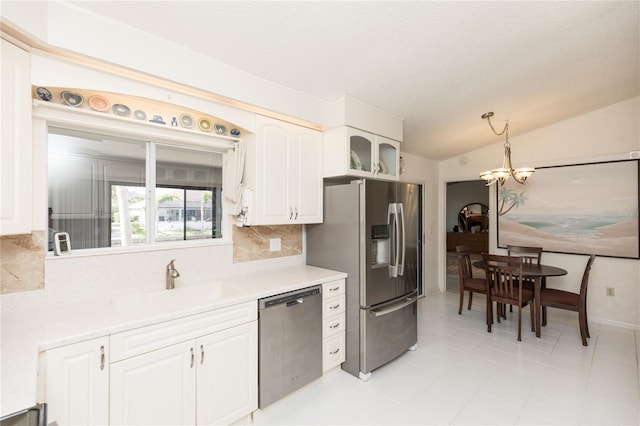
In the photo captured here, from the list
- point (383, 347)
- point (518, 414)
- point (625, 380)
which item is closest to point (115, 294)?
point (383, 347)

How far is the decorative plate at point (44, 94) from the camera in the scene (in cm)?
166

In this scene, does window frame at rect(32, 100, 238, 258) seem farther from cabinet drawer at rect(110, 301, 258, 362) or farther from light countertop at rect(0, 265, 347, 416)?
cabinet drawer at rect(110, 301, 258, 362)

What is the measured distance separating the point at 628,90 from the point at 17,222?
18.4 ft

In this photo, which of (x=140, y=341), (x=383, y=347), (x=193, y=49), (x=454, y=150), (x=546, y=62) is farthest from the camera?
(x=454, y=150)

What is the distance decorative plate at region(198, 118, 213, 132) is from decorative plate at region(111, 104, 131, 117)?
49 centimetres

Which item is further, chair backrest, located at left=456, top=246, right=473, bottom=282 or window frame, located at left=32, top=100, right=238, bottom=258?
chair backrest, located at left=456, top=246, right=473, bottom=282

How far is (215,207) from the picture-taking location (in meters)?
2.57

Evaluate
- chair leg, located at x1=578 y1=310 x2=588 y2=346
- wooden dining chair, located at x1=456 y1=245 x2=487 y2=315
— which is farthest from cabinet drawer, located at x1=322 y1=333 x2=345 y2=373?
chair leg, located at x1=578 y1=310 x2=588 y2=346

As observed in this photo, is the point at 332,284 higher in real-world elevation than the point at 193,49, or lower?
lower

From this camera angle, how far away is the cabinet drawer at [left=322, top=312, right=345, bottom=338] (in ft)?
8.06

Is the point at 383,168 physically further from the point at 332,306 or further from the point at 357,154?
the point at 332,306

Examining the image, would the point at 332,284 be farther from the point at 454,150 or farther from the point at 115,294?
the point at 454,150

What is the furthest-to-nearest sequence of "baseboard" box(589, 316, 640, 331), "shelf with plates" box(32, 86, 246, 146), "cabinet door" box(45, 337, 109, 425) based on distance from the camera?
"baseboard" box(589, 316, 640, 331) → "shelf with plates" box(32, 86, 246, 146) → "cabinet door" box(45, 337, 109, 425)

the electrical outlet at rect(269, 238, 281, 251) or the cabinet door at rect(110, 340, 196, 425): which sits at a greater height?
the electrical outlet at rect(269, 238, 281, 251)
